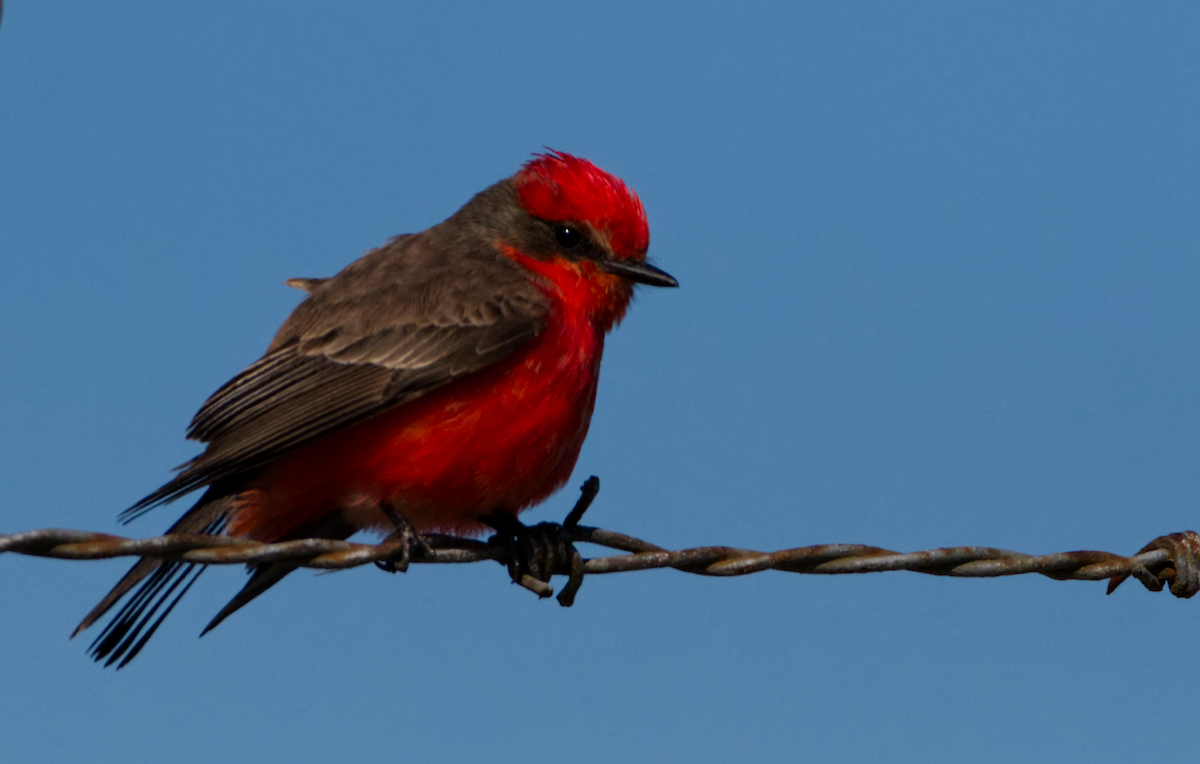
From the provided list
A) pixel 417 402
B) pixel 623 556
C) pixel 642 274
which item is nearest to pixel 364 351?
pixel 417 402

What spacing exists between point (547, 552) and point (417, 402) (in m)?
0.86

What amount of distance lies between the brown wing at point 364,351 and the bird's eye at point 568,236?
10.5 inches

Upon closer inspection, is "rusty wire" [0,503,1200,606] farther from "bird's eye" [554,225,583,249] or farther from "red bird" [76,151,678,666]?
"bird's eye" [554,225,583,249]

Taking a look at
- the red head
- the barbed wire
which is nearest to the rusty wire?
the barbed wire

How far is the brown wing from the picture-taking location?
4.68m

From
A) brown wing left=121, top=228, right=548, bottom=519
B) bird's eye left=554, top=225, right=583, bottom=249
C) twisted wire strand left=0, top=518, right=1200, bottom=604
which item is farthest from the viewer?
bird's eye left=554, top=225, right=583, bottom=249

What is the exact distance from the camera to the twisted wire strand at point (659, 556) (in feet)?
9.60

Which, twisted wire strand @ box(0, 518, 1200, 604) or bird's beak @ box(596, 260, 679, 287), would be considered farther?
bird's beak @ box(596, 260, 679, 287)

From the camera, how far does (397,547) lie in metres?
4.00

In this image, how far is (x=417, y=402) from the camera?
4.78 m

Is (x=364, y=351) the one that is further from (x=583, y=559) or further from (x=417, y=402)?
(x=583, y=559)

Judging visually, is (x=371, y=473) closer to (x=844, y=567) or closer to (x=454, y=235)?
(x=454, y=235)

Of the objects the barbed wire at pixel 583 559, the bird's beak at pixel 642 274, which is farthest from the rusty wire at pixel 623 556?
the bird's beak at pixel 642 274

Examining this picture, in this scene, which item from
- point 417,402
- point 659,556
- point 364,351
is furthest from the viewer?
point 364,351
